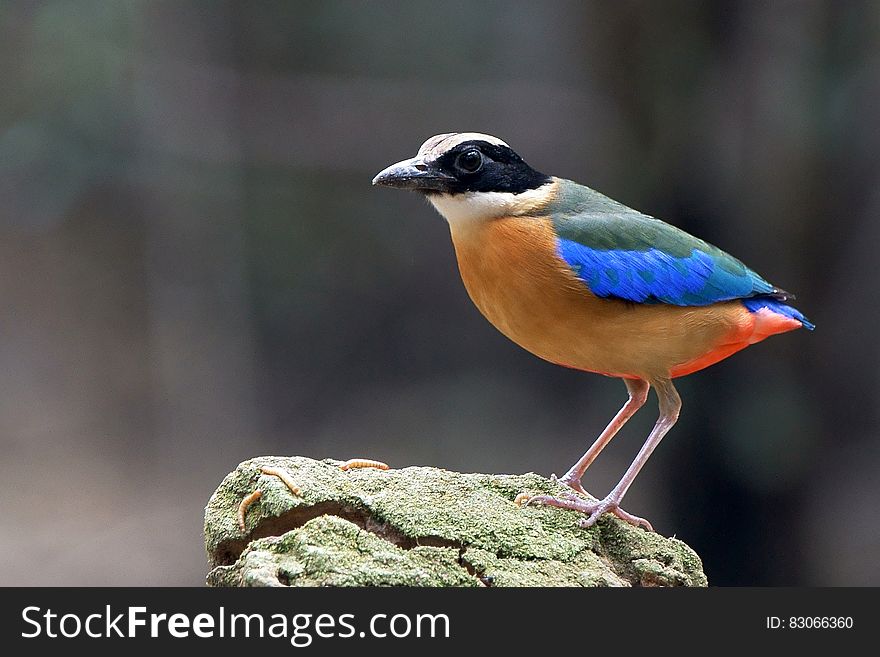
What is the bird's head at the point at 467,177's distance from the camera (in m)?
5.34

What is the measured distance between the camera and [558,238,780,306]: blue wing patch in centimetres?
531

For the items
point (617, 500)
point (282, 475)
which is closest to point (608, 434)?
point (617, 500)

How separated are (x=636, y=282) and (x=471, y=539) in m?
1.59

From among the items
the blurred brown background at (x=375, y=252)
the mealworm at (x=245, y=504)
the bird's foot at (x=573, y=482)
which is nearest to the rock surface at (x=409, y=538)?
the mealworm at (x=245, y=504)

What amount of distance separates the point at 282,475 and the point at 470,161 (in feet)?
5.80

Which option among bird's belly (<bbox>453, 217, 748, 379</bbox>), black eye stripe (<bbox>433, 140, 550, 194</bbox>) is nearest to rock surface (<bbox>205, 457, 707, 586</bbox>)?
bird's belly (<bbox>453, 217, 748, 379</bbox>)

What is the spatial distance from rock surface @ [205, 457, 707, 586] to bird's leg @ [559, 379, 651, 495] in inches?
19.1

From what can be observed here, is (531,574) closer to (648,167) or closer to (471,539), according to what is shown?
(471,539)

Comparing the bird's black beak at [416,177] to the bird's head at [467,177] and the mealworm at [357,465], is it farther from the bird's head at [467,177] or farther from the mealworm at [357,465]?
the mealworm at [357,465]

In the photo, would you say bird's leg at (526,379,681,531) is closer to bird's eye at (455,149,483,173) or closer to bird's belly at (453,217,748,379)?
bird's belly at (453,217,748,379)

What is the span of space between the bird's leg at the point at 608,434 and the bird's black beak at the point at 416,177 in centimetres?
143

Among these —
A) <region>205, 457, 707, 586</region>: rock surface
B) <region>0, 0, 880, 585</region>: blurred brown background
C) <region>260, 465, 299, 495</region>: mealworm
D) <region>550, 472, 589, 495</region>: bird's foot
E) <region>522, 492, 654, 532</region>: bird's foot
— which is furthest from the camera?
<region>0, 0, 880, 585</region>: blurred brown background
